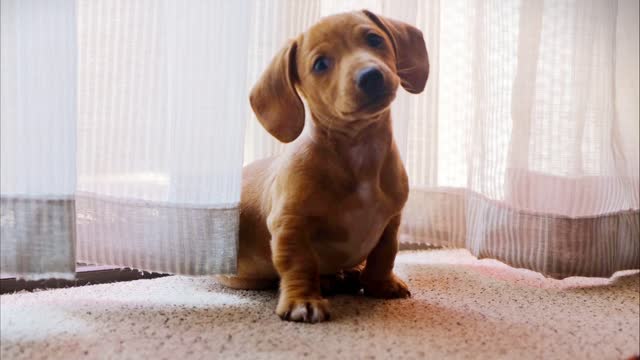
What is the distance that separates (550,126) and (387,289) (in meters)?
0.53

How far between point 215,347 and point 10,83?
573 millimetres

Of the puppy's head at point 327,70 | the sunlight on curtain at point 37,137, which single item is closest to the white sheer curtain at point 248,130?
the sunlight on curtain at point 37,137

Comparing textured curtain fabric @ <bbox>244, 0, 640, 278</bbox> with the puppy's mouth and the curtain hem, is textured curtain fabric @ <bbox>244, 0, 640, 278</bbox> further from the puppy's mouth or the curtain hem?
the puppy's mouth

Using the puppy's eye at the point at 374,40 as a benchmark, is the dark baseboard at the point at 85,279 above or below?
below

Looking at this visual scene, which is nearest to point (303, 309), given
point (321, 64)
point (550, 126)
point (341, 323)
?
point (341, 323)

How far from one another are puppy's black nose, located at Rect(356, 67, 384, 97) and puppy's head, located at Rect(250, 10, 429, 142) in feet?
0.08

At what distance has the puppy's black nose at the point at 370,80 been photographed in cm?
102

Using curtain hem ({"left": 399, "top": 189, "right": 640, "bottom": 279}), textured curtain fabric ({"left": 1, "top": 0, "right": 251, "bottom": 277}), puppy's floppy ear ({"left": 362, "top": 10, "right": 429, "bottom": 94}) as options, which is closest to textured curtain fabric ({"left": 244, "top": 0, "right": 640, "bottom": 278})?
curtain hem ({"left": 399, "top": 189, "right": 640, "bottom": 279})

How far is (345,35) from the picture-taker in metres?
1.11

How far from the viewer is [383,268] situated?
1.25 m

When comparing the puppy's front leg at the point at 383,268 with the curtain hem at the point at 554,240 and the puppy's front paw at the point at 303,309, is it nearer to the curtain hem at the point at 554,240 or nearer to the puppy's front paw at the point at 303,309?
the puppy's front paw at the point at 303,309

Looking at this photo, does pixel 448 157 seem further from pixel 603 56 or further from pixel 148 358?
pixel 148 358

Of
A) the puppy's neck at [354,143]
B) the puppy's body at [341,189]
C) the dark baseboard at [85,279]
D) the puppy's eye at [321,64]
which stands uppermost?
the puppy's eye at [321,64]

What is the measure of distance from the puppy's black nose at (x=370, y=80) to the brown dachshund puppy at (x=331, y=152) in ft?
0.05
